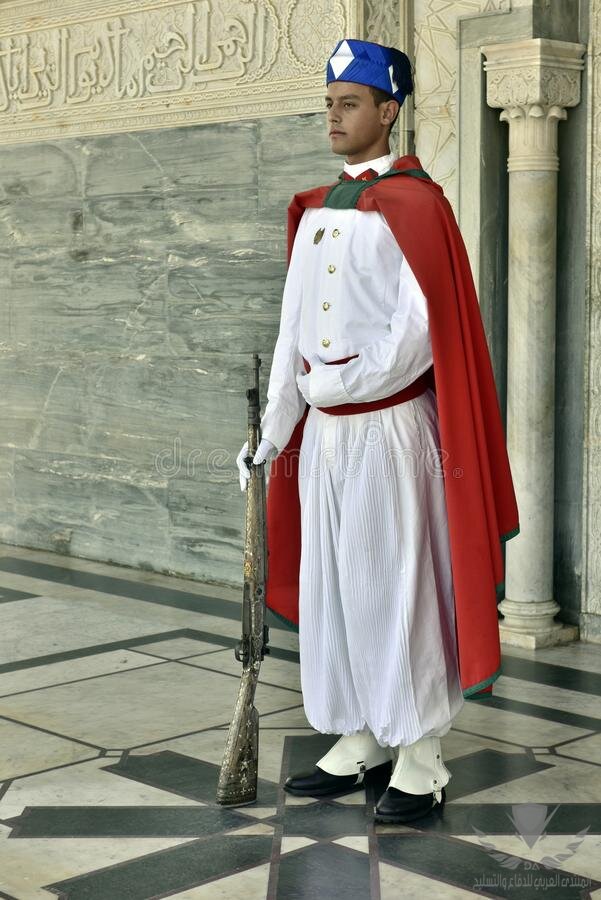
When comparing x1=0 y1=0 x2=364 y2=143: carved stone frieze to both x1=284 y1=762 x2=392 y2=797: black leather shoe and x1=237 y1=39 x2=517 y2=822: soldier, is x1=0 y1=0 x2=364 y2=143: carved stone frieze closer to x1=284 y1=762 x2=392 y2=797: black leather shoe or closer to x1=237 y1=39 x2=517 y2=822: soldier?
x1=237 y1=39 x2=517 y2=822: soldier

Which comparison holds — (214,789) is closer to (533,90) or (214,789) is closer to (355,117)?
(355,117)

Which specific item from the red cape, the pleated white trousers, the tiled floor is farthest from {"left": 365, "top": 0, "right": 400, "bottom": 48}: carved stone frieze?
the pleated white trousers

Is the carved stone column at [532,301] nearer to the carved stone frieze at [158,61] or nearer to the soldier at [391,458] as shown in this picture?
the carved stone frieze at [158,61]

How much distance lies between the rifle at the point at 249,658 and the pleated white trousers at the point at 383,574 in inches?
5.0

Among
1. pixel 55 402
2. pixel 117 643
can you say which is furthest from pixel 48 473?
pixel 117 643

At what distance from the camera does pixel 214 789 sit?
3260 millimetres

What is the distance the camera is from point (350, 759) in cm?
325

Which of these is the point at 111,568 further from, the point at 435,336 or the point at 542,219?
the point at 435,336

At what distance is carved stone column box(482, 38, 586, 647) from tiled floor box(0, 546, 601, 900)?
0.23 meters

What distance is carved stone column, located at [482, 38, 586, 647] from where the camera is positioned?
4613 mm

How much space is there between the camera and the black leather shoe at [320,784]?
320cm

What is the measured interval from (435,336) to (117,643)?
2.26 m

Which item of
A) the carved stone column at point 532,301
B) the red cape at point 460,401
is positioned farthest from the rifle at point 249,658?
the carved stone column at point 532,301
